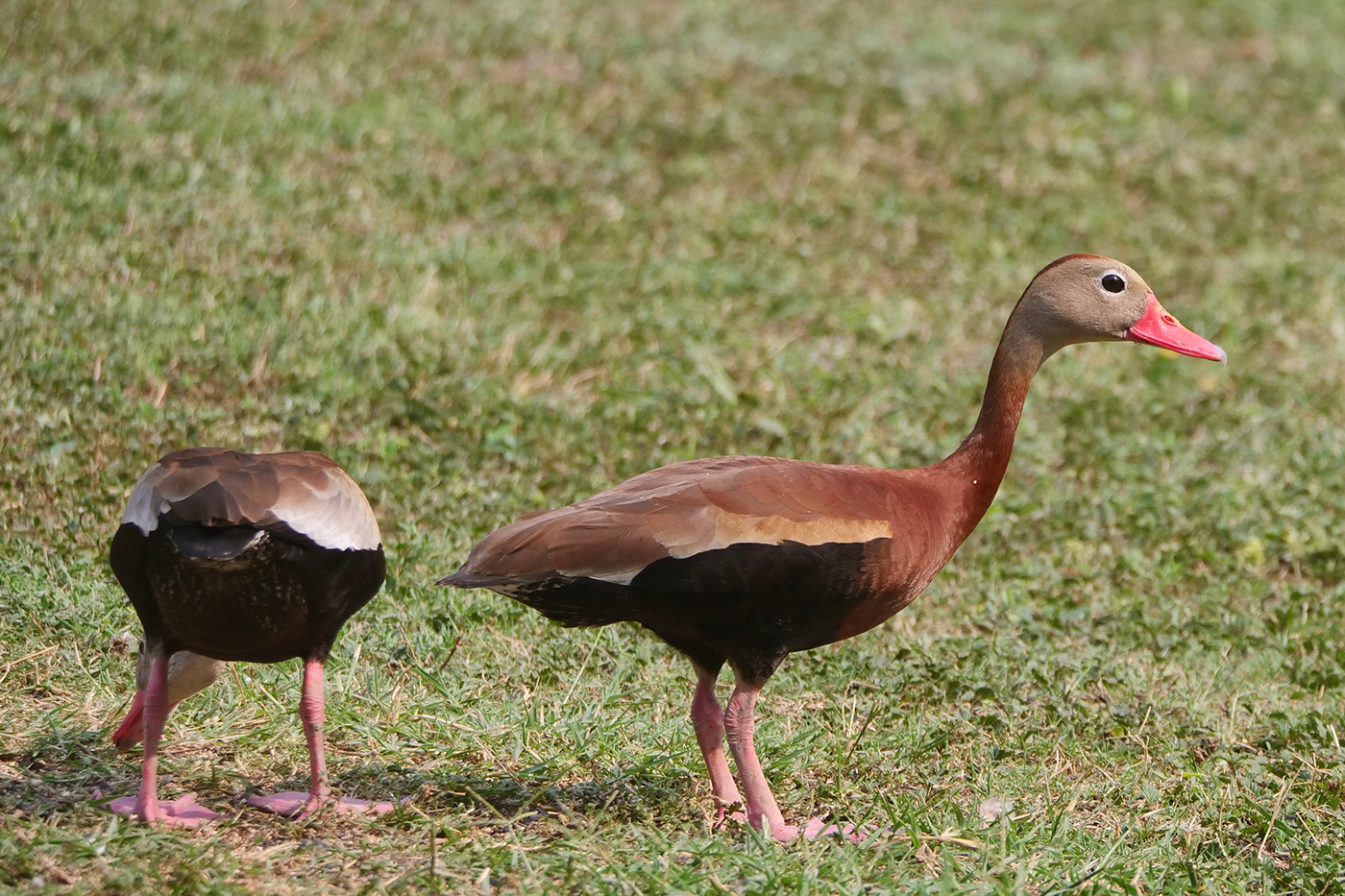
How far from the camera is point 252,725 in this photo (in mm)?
4492

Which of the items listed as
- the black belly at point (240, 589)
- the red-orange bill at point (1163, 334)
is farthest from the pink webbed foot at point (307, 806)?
the red-orange bill at point (1163, 334)

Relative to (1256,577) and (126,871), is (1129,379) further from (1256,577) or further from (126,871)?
(126,871)

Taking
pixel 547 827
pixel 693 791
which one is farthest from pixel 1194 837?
pixel 547 827

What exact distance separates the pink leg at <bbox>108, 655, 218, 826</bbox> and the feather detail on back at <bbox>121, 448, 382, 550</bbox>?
1.48ft

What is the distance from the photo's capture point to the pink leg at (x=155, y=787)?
12.3 feet

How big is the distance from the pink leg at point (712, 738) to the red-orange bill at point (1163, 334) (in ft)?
5.46

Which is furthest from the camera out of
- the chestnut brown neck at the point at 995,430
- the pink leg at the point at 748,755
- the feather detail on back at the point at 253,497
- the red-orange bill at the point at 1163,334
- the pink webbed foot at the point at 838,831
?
the red-orange bill at the point at 1163,334

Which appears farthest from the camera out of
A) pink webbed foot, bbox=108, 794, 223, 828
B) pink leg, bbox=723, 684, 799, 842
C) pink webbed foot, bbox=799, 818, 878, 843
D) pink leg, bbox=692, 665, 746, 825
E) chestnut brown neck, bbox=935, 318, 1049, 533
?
chestnut brown neck, bbox=935, 318, 1049, 533

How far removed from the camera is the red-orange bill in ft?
15.0

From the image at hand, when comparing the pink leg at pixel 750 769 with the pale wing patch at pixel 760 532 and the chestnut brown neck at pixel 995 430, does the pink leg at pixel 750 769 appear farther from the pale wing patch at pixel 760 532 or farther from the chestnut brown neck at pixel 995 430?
the chestnut brown neck at pixel 995 430

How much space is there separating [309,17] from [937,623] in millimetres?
6240

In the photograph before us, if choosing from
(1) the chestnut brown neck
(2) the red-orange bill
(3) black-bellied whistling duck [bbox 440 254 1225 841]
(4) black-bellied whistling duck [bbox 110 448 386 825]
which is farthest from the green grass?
(2) the red-orange bill

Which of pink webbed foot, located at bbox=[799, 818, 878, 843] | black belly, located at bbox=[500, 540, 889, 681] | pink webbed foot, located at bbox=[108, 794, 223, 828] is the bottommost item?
pink webbed foot, located at bbox=[799, 818, 878, 843]

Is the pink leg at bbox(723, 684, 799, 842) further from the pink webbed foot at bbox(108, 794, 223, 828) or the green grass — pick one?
the pink webbed foot at bbox(108, 794, 223, 828)
